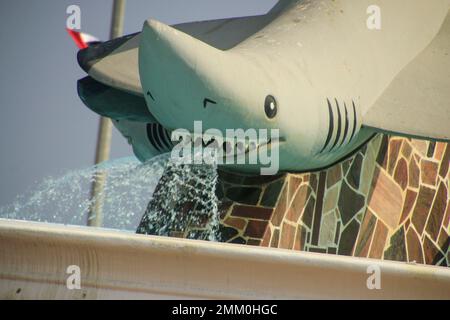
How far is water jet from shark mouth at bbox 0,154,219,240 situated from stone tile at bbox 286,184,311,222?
370mm

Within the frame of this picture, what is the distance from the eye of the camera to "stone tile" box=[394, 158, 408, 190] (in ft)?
14.5

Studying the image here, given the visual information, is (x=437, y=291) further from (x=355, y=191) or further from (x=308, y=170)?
(x=355, y=191)

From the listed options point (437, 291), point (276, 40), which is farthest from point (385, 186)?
point (437, 291)

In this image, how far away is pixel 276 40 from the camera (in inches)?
142

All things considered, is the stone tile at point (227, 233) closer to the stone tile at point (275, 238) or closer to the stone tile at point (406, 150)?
the stone tile at point (275, 238)

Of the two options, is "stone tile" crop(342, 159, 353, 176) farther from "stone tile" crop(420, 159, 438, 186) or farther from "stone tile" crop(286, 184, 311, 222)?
"stone tile" crop(420, 159, 438, 186)

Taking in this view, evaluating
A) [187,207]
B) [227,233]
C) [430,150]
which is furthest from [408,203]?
[187,207]

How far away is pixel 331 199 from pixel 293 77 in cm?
90

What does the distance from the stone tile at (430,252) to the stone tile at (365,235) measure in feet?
1.87

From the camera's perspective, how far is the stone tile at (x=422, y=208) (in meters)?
4.61

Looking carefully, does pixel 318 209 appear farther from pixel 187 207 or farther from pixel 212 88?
pixel 212 88

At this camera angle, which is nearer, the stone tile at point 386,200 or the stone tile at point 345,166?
the stone tile at point 345,166

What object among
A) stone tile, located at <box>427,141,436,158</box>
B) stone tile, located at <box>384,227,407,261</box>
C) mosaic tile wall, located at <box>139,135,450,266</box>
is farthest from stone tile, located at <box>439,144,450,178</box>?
stone tile, located at <box>384,227,407,261</box>

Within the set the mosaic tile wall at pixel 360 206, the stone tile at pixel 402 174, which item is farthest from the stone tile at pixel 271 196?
the stone tile at pixel 402 174
